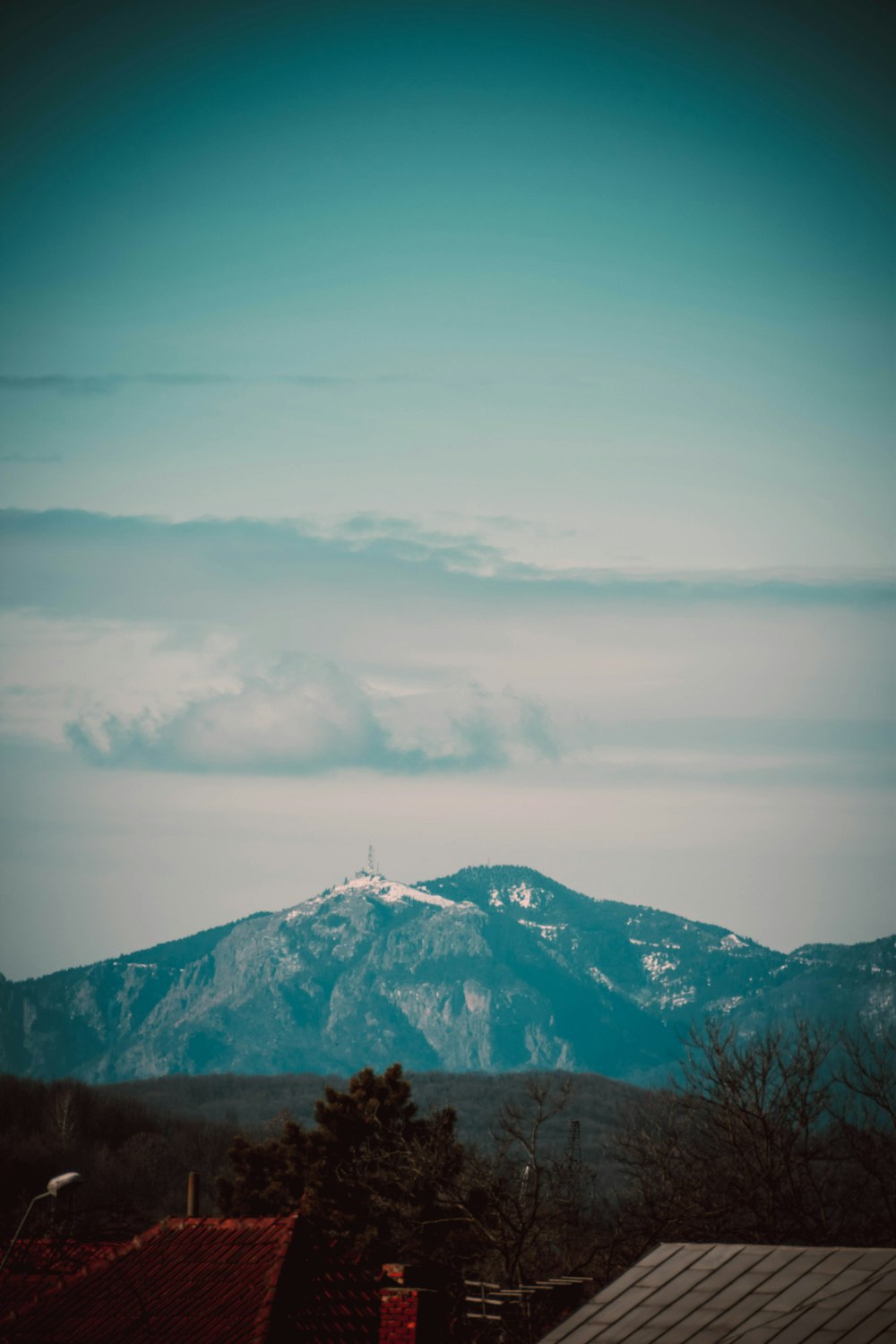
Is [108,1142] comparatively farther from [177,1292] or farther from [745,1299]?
[745,1299]

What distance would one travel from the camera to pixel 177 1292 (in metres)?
26.9

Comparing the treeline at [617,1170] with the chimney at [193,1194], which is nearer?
the chimney at [193,1194]

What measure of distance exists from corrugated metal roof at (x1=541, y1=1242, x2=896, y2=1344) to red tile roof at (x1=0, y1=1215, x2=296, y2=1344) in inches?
A: 217

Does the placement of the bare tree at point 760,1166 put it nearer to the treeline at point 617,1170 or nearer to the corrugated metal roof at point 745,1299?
the treeline at point 617,1170

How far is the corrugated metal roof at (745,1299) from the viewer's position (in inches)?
798

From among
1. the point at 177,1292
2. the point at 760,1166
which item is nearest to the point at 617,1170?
the point at 760,1166

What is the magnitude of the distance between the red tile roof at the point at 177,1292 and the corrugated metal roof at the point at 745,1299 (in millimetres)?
5509

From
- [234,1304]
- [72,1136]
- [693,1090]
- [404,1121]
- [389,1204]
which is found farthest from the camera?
[72,1136]

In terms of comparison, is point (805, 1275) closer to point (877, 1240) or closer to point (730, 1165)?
point (877, 1240)

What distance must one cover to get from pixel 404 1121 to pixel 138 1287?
134 feet

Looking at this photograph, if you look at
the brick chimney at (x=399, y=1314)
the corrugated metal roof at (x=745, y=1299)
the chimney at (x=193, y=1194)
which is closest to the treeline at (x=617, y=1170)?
the chimney at (x=193, y=1194)

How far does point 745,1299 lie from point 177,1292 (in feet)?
33.2

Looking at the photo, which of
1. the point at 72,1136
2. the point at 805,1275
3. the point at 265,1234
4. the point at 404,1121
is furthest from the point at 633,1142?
the point at 72,1136

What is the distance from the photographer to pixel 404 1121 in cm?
6750
